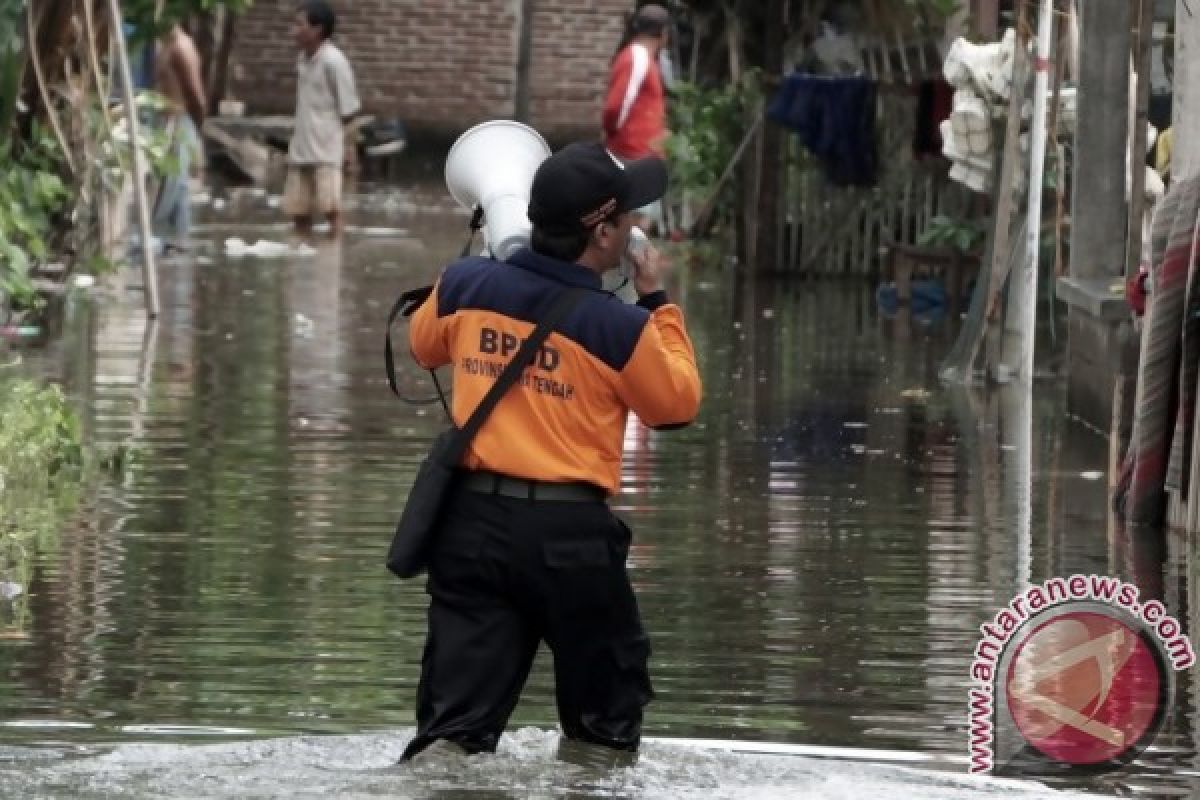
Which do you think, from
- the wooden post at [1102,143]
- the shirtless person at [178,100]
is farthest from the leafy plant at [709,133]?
the wooden post at [1102,143]

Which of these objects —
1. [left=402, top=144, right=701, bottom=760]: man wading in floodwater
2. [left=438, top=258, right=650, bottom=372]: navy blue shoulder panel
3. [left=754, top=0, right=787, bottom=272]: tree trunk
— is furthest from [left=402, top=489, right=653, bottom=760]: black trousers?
[left=754, top=0, right=787, bottom=272]: tree trunk

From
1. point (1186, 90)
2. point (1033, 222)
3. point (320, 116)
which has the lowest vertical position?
point (320, 116)

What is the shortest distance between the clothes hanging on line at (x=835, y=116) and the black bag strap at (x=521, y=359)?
14.6 metres

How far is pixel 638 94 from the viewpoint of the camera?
22938 millimetres

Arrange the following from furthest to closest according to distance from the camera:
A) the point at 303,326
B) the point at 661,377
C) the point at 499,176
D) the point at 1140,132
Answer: the point at 303,326 < the point at 1140,132 < the point at 499,176 < the point at 661,377

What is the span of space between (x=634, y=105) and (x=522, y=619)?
1608 centimetres

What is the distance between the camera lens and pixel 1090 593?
9.66 metres

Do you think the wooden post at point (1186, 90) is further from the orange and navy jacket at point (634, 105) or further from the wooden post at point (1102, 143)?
the orange and navy jacket at point (634, 105)

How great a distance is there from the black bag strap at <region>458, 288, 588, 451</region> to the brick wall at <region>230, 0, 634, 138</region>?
31526mm

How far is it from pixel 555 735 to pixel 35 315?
1050 centimetres

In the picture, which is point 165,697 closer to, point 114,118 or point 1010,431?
point 1010,431

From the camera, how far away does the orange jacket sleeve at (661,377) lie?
273 inches

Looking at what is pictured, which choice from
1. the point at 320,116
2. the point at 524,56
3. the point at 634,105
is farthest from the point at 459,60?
the point at 634,105

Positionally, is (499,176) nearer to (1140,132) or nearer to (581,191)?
(581,191)
